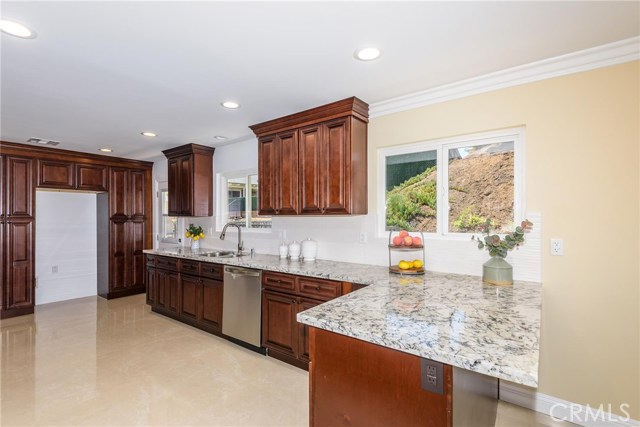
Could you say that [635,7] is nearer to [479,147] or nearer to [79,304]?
[479,147]

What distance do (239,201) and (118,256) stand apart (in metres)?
2.57

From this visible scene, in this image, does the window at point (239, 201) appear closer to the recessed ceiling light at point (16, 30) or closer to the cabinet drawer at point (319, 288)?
the cabinet drawer at point (319, 288)

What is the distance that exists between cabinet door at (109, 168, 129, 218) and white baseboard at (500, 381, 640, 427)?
5.79 m

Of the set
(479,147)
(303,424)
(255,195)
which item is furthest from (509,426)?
(255,195)

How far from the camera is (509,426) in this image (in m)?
2.13

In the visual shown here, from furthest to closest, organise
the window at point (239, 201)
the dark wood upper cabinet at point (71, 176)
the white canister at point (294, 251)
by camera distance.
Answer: the dark wood upper cabinet at point (71, 176)
the window at point (239, 201)
the white canister at point (294, 251)

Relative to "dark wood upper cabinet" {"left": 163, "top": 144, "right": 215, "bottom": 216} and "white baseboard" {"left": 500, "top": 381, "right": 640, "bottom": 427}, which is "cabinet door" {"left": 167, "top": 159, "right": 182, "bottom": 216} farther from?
"white baseboard" {"left": 500, "top": 381, "right": 640, "bottom": 427}

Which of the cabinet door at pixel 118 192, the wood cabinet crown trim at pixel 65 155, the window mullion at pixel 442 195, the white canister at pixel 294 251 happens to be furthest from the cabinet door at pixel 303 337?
the wood cabinet crown trim at pixel 65 155

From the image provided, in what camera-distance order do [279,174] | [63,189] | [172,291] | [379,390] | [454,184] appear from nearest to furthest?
[379,390]
[454,184]
[279,174]
[172,291]
[63,189]

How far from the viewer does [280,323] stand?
3.05 meters

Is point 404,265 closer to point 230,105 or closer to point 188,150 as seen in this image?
point 230,105

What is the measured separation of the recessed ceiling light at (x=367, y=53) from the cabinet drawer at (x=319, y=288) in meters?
1.69

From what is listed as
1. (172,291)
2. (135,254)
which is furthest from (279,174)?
(135,254)

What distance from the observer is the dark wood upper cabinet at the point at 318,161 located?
3000mm
